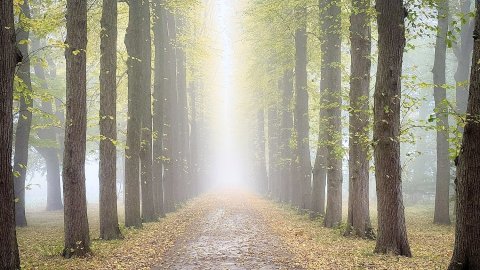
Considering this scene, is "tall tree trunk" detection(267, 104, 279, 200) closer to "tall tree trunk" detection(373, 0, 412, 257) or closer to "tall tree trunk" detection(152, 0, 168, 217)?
"tall tree trunk" detection(152, 0, 168, 217)

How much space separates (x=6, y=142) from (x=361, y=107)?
33.0 ft

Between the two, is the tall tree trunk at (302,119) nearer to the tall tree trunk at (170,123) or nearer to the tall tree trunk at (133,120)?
the tall tree trunk at (170,123)

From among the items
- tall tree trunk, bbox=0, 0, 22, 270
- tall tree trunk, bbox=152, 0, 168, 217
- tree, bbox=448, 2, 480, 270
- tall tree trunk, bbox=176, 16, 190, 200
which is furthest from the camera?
tall tree trunk, bbox=176, 16, 190, 200

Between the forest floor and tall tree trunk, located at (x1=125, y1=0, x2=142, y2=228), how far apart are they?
0.99 metres

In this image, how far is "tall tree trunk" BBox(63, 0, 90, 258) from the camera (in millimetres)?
10531

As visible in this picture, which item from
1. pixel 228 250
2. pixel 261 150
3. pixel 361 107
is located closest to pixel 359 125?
pixel 361 107

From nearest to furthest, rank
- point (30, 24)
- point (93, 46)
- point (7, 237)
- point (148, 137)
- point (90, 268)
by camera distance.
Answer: point (7, 237)
point (90, 268)
point (30, 24)
point (148, 137)
point (93, 46)

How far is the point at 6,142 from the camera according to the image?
6.69m

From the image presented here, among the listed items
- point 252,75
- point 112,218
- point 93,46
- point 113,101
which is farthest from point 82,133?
point 252,75

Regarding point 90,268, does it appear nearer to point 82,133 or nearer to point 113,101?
point 82,133

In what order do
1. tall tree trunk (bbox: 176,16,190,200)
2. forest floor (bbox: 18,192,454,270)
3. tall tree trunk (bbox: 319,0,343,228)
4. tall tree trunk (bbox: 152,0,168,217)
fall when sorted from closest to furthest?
forest floor (bbox: 18,192,454,270) → tall tree trunk (bbox: 319,0,343,228) → tall tree trunk (bbox: 152,0,168,217) → tall tree trunk (bbox: 176,16,190,200)

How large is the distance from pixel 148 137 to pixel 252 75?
15.3 meters

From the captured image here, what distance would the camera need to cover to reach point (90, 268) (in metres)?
9.26

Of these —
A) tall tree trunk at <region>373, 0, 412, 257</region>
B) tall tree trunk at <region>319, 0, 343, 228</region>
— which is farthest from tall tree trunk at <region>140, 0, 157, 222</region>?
tall tree trunk at <region>373, 0, 412, 257</region>
